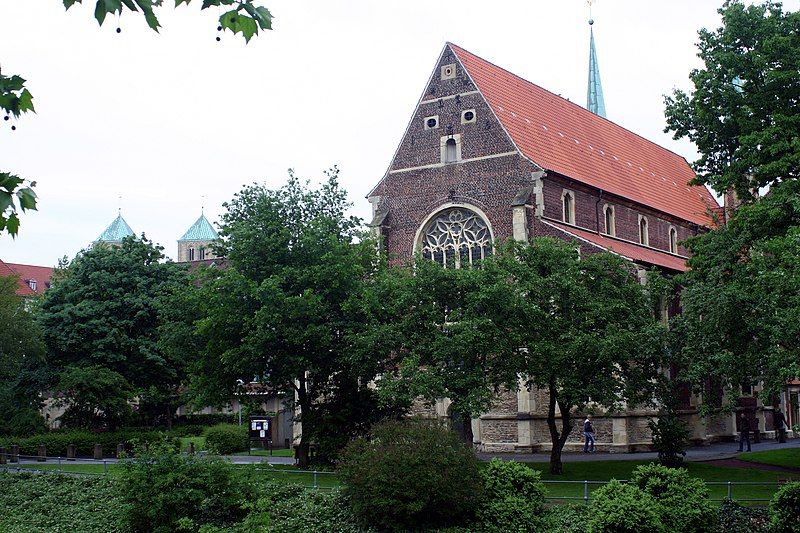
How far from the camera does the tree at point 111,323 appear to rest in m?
49.1

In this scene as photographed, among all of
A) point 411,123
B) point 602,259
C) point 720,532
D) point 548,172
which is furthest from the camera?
point 411,123

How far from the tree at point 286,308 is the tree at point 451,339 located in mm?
1948

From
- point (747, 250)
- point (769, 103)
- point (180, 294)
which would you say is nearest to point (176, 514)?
point (180, 294)

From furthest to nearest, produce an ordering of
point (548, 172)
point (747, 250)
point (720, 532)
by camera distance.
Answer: point (548, 172)
point (747, 250)
point (720, 532)

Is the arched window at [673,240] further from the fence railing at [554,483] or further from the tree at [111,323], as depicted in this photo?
the fence railing at [554,483]

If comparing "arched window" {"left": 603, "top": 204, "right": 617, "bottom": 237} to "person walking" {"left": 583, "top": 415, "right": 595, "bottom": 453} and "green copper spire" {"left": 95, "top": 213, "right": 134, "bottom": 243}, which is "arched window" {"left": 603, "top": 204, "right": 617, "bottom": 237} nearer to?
"person walking" {"left": 583, "top": 415, "right": 595, "bottom": 453}

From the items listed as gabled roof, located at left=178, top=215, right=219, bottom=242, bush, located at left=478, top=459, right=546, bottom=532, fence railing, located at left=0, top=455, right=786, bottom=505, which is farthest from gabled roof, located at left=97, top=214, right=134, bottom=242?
bush, located at left=478, top=459, right=546, bottom=532

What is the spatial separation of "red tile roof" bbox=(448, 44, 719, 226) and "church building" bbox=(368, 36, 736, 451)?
0.44ft

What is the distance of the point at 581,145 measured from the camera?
166ft

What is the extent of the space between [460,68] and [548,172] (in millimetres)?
6814

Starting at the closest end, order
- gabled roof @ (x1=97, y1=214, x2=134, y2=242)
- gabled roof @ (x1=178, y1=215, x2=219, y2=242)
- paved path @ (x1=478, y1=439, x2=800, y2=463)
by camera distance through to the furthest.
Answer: paved path @ (x1=478, y1=439, x2=800, y2=463), gabled roof @ (x1=97, y1=214, x2=134, y2=242), gabled roof @ (x1=178, y1=215, x2=219, y2=242)

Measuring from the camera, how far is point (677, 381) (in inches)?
1122

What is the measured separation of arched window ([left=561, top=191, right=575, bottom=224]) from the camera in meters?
44.8

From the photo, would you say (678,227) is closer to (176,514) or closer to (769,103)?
(769,103)
